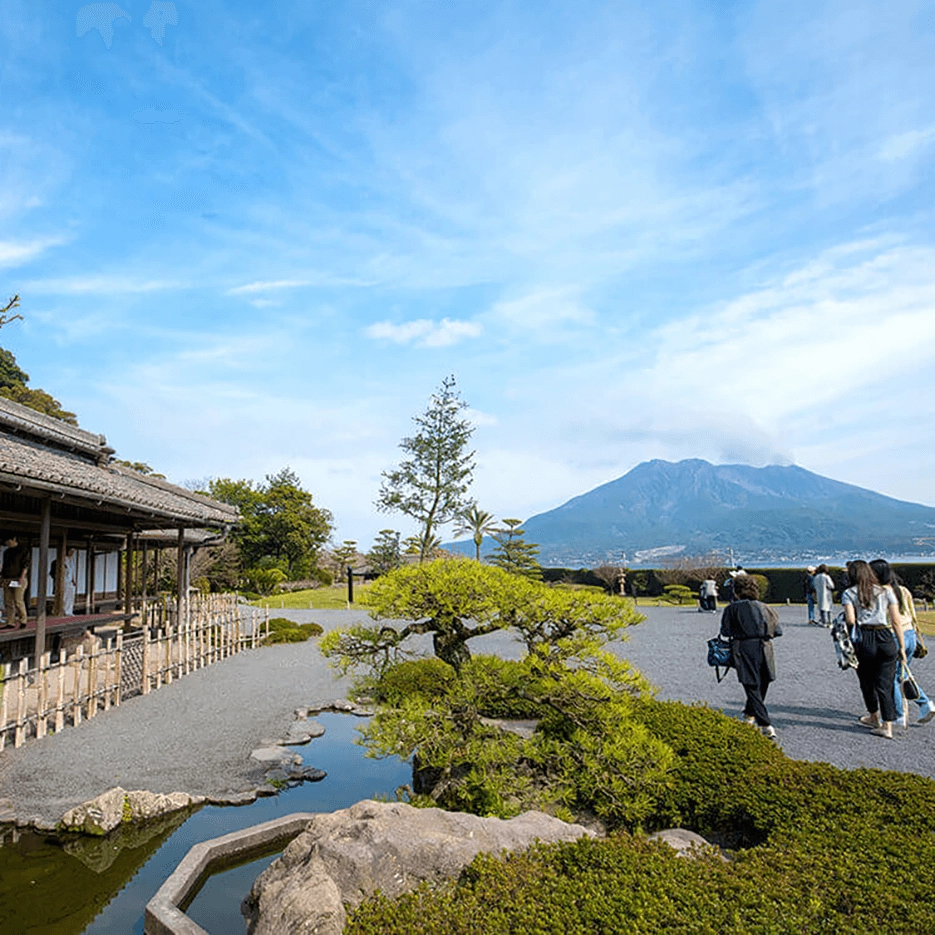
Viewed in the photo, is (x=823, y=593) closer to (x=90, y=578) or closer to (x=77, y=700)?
(x=77, y=700)

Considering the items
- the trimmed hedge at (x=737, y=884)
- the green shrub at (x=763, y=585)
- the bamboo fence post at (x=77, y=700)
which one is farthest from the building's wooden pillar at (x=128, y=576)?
the green shrub at (x=763, y=585)

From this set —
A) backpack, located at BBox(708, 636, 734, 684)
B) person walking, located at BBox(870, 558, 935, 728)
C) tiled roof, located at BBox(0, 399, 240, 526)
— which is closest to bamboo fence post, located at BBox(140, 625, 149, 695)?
tiled roof, located at BBox(0, 399, 240, 526)

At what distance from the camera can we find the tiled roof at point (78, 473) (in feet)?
28.1

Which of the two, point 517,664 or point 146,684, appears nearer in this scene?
point 517,664

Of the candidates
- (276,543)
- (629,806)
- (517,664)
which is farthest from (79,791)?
(276,543)

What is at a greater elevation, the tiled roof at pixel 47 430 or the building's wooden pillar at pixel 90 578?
the tiled roof at pixel 47 430

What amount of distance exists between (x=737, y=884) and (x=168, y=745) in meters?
6.55

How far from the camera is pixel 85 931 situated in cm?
399

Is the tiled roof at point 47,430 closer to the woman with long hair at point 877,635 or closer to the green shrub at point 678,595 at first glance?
the woman with long hair at point 877,635

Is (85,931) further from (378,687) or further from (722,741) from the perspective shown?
(722,741)

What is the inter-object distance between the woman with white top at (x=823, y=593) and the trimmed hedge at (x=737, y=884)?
14.3 m

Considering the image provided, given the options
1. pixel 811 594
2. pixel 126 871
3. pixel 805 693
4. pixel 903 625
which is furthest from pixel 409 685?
pixel 811 594

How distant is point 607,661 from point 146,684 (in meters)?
8.22

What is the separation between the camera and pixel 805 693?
9.60 m
